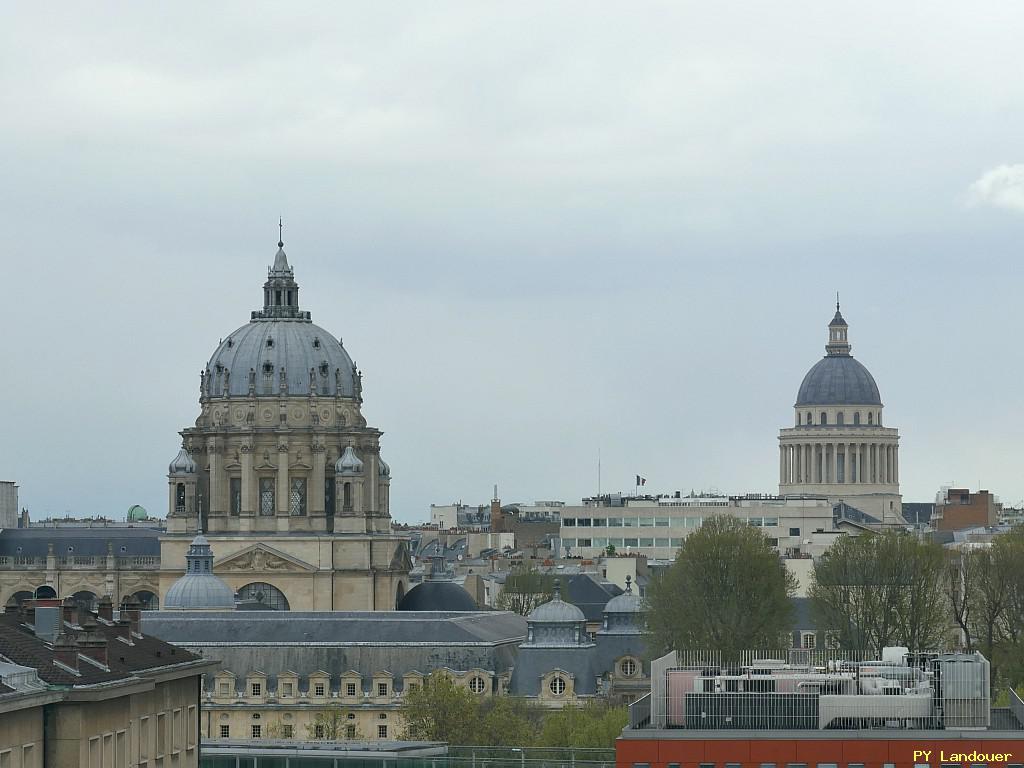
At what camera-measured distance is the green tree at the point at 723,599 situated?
157375 millimetres

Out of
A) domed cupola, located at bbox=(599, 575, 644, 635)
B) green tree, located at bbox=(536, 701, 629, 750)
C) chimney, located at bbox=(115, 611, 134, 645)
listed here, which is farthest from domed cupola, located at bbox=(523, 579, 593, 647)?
chimney, located at bbox=(115, 611, 134, 645)

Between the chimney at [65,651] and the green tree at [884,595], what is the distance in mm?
78080

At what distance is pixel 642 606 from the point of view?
186125 mm

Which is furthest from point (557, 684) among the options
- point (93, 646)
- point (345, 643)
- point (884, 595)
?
point (93, 646)

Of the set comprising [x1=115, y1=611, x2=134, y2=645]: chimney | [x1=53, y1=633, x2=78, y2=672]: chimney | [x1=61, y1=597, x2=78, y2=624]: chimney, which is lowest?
[x1=53, y1=633, x2=78, y2=672]: chimney

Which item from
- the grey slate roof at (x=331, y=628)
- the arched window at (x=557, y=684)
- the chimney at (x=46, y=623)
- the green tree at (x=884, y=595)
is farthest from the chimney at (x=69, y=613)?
the grey slate roof at (x=331, y=628)

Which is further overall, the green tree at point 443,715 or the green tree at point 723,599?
the green tree at point 723,599

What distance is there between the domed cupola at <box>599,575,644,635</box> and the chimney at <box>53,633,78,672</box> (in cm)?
10605

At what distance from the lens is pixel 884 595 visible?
Result: 15912 centimetres

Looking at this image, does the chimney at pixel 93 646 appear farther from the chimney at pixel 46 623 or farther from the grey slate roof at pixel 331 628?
the grey slate roof at pixel 331 628

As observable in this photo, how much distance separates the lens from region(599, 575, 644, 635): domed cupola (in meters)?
184

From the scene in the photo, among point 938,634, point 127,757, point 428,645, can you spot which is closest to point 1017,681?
Answer: point 938,634

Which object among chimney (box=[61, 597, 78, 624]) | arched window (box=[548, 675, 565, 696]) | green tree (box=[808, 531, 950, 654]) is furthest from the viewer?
arched window (box=[548, 675, 565, 696])

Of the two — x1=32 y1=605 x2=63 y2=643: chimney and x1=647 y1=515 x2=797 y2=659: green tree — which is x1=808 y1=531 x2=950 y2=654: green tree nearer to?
x1=647 y1=515 x2=797 y2=659: green tree
